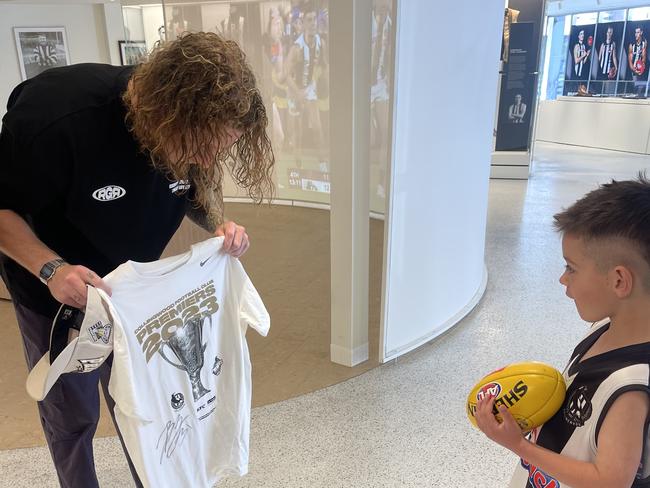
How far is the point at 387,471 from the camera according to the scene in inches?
86.7

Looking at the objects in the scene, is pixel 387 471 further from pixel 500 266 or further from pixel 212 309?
pixel 500 266

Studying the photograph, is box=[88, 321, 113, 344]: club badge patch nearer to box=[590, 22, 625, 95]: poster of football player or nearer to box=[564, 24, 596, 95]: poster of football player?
box=[590, 22, 625, 95]: poster of football player

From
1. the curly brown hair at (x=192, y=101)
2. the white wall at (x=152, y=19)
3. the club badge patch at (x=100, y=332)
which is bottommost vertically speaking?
the club badge patch at (x=100, y=332)

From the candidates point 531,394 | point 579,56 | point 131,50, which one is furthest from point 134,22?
point 579,56

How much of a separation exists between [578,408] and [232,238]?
102 centimetres

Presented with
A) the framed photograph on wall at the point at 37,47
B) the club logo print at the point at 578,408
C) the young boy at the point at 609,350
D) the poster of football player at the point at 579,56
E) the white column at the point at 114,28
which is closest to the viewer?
the young boy at the point at 609,350

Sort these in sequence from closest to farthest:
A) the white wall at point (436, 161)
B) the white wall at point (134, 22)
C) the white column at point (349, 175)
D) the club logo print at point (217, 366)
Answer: the club logo print at point (217, 366)
the white column at point (349, 175)
the white wall at point (436, 161)
the white wall at point (134, 22)

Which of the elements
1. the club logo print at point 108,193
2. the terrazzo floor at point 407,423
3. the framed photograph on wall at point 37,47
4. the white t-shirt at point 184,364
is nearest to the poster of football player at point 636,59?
the terrazzo floor at point 407,423

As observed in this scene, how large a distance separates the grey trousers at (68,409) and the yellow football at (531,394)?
3.71ft

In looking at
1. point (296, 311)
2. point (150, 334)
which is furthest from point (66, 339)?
point (296, 311)

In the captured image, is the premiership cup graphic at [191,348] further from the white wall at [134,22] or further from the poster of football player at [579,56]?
the poster of football player at [579,56]

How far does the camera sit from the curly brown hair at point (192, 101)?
119 cm

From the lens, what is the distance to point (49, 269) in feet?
4.16
